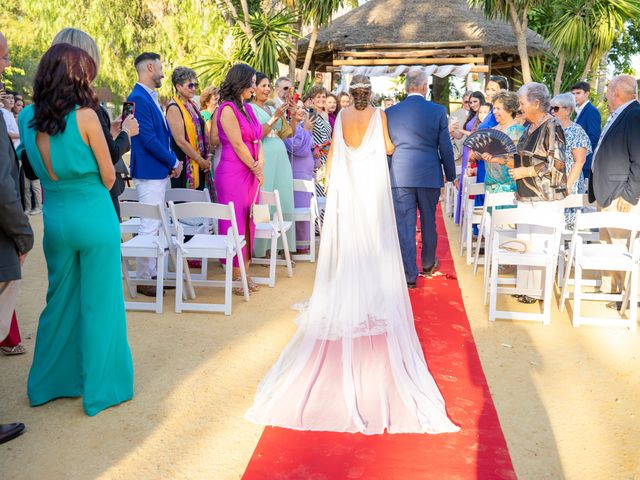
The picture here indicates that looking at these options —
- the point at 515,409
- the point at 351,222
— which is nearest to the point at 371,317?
the point at 351,222

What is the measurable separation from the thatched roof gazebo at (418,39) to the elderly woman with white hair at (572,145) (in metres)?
10.9

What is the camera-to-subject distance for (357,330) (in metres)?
4.50

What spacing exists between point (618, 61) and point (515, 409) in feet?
91.2

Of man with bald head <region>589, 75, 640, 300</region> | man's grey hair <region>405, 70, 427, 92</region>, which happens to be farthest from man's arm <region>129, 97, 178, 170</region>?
man with bald head <region>589, 75, 640, 300</region>

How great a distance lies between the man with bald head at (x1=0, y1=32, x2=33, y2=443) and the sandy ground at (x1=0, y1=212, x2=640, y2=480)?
511 mm

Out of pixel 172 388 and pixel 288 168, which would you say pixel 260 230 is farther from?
pixel 172 388

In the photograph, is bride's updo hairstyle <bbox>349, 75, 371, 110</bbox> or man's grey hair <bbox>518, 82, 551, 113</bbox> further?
man's grey hair <bbox>518, 82, 551, 113</bbox>

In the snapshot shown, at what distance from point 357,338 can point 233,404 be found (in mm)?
983

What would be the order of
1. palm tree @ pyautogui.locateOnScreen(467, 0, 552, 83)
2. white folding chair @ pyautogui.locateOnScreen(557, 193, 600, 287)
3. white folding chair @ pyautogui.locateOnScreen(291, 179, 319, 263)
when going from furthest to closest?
1. palm tree @ pyautogui.locateOnScreen(467, 0, 552, 83)
2. white folding chair @ pyautogui.locateOnScreen(291, 179, 319, 263)
3. white folding chair @ pyautogui.locateOnScreen(557, 193, 600, 287)

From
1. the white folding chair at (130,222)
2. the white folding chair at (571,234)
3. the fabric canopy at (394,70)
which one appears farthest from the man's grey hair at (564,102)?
the fabric canopy at (394,70)

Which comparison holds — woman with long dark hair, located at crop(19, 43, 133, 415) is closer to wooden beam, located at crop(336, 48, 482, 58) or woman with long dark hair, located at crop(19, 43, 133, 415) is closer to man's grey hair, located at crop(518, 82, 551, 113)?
man's grey hair, located at crop(518, 82, 551, 113)

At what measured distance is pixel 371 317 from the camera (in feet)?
15.3

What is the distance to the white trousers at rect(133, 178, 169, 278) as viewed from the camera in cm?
626

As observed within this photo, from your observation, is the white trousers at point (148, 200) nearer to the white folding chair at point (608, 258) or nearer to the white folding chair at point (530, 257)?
the white folding chair at point (530, 257)
